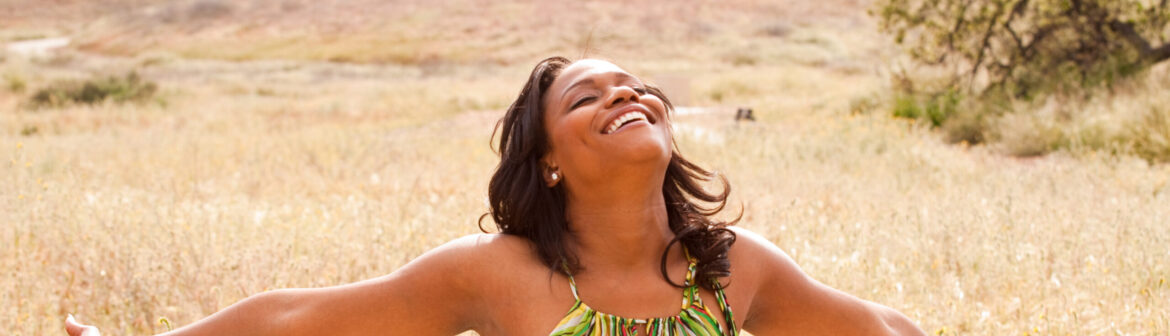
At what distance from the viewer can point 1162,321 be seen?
320cm

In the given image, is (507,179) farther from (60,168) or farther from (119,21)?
(119,21)

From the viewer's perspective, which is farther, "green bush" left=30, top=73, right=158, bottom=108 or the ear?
"green bush" left=30, top=73, right=158, bottom=108

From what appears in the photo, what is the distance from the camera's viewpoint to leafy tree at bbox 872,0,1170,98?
36.1 feet

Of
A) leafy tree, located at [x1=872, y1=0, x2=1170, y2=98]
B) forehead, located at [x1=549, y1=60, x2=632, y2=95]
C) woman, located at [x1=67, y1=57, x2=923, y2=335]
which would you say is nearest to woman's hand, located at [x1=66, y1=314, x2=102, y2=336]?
woman, located at [x1=67, y1=57, x2=923, y2=335]

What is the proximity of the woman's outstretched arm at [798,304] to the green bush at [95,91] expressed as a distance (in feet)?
57.5

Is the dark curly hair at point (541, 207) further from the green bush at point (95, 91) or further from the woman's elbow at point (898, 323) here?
the green bush at point (95, 91)

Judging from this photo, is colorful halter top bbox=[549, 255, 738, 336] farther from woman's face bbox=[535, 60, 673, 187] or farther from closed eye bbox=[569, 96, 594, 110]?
closed eye bbox=[569, 96, 594, 110]

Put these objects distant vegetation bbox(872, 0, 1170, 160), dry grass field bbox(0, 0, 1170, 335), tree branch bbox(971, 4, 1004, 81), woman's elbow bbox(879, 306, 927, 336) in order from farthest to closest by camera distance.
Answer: tree branch bbox(971, 4, 1004, 81) → distant vegetation bbox(872, 0, 1170, 160) → dry grass field bbox(0, 0, 1170, 335) → woman's elbow bbox(879, 306, 927, 336)

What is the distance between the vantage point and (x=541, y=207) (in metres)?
2.13

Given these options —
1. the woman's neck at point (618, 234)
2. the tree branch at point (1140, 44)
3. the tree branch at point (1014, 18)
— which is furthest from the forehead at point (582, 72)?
the tree branch at point (1014, 18)

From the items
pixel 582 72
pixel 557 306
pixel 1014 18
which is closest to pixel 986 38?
pixel 1014 18

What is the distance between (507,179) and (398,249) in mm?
2350

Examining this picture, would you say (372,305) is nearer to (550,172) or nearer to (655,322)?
(550,172)

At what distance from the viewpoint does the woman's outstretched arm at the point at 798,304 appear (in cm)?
212
